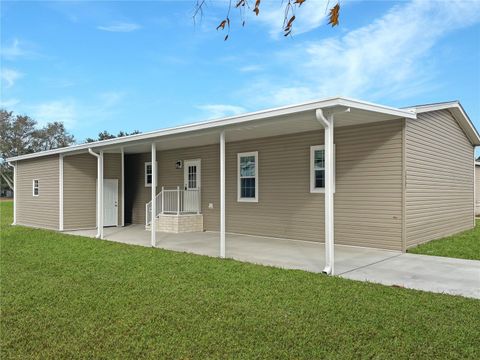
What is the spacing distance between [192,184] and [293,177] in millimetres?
4019

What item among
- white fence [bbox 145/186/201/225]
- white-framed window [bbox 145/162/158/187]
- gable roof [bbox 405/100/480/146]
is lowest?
white fence [bbox 145/186/201/225]

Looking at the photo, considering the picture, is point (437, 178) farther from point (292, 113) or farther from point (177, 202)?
point (177, 202)

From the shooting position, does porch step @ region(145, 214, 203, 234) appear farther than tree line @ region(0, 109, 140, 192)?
No

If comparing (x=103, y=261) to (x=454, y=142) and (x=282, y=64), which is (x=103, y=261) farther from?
(x=454, y=142)

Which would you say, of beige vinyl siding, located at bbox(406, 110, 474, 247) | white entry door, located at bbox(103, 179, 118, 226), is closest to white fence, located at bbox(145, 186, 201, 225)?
white entry door, located at bbox(103, 179, 118, 226)

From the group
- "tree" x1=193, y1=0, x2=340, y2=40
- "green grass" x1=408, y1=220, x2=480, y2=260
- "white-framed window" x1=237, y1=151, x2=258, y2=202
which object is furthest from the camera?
"white-framed window" x1=237, y1=151, x2=258, y2=202

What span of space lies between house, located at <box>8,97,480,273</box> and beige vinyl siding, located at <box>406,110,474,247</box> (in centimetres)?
3

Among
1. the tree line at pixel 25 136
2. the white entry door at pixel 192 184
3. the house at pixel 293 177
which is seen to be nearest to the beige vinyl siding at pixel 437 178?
the house at pixel 293 177

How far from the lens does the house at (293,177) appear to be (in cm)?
786

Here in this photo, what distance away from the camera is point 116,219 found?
1374 centimetres

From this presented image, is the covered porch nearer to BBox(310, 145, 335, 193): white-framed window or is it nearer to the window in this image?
BBox(310, 145, 335, 193): white-framed window

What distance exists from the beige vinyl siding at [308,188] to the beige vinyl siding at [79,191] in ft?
10.7

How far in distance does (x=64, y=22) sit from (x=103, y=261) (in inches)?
204

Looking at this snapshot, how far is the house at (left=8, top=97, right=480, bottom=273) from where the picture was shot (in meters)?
7.86
